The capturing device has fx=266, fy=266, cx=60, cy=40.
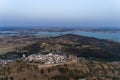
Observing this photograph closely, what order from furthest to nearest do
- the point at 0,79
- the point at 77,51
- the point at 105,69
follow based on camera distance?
1. the point at 77,51
2. the point at 105,69
3. the point at 0,79

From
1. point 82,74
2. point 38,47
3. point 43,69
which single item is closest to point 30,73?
point 43,69

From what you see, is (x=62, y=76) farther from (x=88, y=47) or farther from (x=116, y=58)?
(x=88, y=47)

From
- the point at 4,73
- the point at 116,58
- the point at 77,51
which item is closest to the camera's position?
the point at 4,73

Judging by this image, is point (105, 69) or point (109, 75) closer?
point (109, 75)

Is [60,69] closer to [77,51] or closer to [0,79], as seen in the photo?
[0,79]

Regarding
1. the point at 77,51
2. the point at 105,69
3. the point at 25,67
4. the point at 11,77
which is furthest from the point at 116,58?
the point at 11,77

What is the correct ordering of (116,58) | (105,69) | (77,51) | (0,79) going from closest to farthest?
(0,79), (105,69), (116,58), (77,51)

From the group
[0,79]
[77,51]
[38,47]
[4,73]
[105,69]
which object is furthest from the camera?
[38,47]

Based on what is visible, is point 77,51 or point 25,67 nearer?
point 25,67
